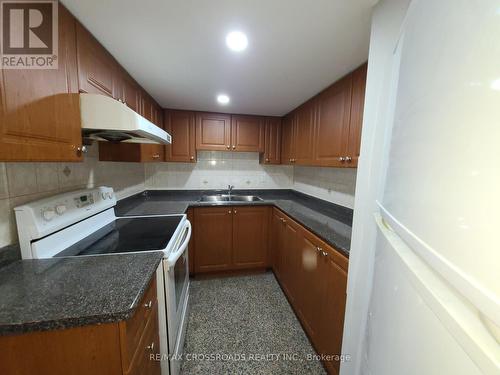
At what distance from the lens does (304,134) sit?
2094mm

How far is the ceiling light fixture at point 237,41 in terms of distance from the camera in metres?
1.04

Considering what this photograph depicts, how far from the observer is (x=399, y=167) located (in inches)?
20.9

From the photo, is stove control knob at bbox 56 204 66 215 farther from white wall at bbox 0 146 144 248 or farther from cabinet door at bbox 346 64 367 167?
cabinet door at bbox 346 64 367 167

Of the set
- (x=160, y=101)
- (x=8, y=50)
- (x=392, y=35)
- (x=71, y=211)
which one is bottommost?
(x=71, y=211)

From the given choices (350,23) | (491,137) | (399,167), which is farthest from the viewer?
(350,23)

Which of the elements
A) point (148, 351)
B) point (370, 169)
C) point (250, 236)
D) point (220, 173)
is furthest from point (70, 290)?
point (220, 173)

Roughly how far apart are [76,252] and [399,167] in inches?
56.5

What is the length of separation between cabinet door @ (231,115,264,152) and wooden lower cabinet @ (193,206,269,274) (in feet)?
2.86

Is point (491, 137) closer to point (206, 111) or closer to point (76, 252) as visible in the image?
point (76, 252)

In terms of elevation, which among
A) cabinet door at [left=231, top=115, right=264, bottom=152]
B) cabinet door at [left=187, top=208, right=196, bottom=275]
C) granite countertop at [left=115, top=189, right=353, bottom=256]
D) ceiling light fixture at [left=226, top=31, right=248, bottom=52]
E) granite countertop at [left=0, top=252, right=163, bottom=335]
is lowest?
cabinet door at [left=187, top=208, right=196, bottom=275]

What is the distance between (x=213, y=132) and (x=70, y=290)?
85.6 inches

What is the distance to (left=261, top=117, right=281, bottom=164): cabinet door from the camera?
2717 mm

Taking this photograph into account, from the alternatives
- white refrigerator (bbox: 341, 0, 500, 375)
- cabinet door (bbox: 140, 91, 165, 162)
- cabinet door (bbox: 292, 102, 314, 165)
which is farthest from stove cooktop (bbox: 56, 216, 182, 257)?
cabinet door (bbox: 292, 102, 314, 165)

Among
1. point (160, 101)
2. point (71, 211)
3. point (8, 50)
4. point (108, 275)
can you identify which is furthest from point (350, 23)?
point (160, 101)
